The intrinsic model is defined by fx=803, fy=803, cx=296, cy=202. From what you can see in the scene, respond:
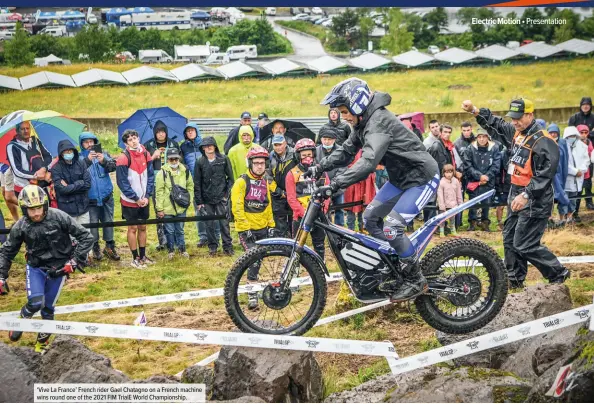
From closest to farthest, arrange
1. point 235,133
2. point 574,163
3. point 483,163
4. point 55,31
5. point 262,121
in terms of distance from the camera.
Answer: point 55,31 → point 262,121 → point 235,133 → point 483,163 → point 574,163

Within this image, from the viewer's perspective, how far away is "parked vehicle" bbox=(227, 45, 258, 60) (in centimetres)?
1070

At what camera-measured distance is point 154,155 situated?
11359 millimetres

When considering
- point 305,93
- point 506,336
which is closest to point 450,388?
point 506,336

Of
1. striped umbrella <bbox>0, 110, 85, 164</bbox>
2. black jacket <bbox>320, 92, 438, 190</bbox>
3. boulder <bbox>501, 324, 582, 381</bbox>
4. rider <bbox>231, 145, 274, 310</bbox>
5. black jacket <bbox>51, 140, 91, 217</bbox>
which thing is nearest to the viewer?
black jacket <bbox>320, 92, 438, 190</bbox>

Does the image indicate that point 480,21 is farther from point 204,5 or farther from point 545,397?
point 545,397

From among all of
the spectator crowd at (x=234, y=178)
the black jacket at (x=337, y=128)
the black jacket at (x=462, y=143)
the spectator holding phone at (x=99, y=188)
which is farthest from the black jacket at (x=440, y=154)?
the spectator holding phone at (x=99, y=188)

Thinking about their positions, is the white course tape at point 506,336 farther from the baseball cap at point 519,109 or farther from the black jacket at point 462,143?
the black jacket at point 462,143

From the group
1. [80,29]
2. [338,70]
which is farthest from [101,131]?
[338,70]

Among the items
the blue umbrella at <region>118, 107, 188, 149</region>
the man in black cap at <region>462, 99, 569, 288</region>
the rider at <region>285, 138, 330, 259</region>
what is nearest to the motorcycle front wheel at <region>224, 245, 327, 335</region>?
the rider at <region>285, 138, 330, 259</region>

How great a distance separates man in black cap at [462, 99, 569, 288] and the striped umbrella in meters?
5.21

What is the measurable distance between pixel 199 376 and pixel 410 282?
2.14 meters

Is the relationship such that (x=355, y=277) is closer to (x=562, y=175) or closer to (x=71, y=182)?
(x=71, y=182)

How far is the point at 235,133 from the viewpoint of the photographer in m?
11.8

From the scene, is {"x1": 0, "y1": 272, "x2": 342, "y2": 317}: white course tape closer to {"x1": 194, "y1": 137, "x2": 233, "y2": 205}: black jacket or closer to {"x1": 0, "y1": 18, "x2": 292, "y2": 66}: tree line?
{"x1": 194, "y1": 137, "x2": 233, "y2": 205}: black jacket
